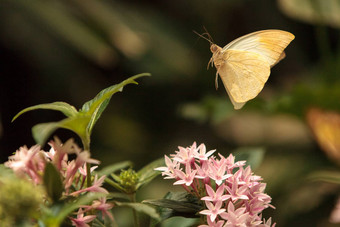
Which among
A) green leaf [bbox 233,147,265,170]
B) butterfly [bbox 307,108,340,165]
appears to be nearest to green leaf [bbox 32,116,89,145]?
green leaf [bbox 233,147,265,170]

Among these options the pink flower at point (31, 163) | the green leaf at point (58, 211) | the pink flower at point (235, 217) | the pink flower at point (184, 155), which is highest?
the pink flower at point (31, 163)

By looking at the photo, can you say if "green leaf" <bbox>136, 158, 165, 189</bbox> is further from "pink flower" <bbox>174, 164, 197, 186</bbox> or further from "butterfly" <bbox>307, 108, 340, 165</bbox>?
"butterfly" <bbox>307, 108, 340, 165</bbox>

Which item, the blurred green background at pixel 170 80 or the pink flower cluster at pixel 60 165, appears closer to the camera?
the pink flower cluster at pixel 60 165

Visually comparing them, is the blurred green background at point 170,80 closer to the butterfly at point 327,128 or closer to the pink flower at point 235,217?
the butterfly at point 327,128

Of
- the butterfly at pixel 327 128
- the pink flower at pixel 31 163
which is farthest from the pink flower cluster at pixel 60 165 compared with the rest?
the butterfly at pixel 327 128

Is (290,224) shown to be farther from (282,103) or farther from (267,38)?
(267,38)

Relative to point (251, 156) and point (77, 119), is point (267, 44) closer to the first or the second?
point (251, 156)

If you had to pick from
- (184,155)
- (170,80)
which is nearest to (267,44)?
(184,155)
